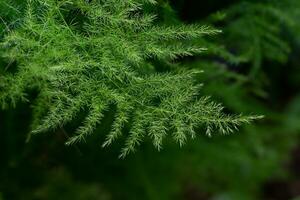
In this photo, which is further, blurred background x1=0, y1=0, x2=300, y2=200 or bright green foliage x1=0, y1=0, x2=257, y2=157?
blurred background x1=0, y1=0, x2=300, y2=200

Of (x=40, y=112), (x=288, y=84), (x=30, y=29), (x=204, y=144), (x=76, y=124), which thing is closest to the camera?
(x=30, y=29)

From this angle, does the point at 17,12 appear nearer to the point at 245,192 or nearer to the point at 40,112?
the point at 40,112

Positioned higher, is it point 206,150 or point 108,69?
point 108,69

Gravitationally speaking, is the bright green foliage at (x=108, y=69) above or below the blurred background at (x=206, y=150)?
above

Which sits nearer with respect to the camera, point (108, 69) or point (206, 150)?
point (108, 69)

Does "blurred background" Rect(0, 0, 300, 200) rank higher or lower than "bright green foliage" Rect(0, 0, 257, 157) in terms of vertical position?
lower

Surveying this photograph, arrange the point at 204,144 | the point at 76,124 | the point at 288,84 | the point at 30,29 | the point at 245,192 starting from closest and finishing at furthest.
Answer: the point at 30,29, the point at 76,124, the point at 204,144, the point at 245,192, the point at 288,84

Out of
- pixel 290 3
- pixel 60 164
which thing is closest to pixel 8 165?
pixel 60 164

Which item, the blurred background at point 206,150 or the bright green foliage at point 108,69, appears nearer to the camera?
the bright green foliage at point 108,69
